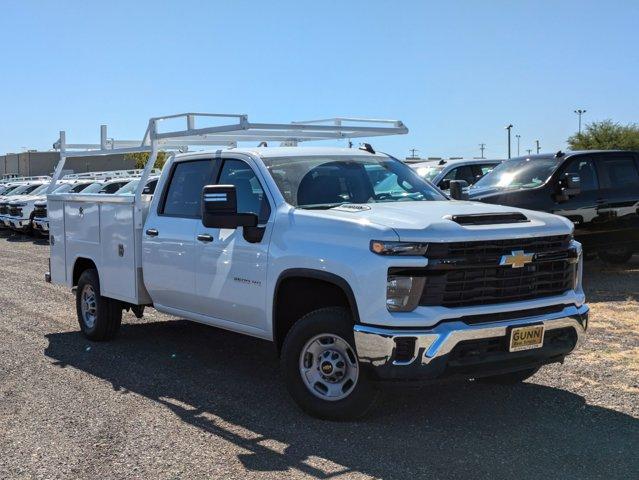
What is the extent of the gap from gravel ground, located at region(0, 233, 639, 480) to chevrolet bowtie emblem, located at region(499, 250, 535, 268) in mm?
1140

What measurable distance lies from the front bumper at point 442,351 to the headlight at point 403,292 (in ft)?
0.50

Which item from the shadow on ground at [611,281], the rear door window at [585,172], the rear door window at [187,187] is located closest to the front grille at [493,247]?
the rear door window at [187,187]

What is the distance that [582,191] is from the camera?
38.0 ft

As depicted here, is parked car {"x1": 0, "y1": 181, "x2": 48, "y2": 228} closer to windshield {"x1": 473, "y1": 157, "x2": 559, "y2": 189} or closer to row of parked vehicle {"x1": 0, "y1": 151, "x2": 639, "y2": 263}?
row of parked vehicle {"x1": 0, "y1": 151, "x2": 639, "y2": 263}

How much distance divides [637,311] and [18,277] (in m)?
10.2

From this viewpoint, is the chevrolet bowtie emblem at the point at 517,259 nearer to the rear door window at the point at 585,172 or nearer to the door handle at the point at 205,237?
the door handle at the point at 205,237

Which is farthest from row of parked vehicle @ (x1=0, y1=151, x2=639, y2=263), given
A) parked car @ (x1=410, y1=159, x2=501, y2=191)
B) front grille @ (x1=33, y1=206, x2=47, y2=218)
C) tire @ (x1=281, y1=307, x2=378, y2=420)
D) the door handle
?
front grille @ (x1=33, y1=206, x2=47, y2=218)

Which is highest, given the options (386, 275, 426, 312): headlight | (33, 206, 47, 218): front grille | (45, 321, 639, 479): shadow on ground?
(33, 206, 47, 218): front grille

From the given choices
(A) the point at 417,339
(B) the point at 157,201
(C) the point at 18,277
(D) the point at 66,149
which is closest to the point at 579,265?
(A) the point at 417,339

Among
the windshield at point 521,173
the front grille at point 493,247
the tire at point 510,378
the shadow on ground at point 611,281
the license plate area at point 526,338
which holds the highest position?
the windshield at point 521,173

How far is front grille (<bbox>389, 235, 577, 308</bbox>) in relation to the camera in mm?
4816

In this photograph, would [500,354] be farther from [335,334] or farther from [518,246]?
[335,334]

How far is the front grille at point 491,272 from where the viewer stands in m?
4.82

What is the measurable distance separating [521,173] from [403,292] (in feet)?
25.1
